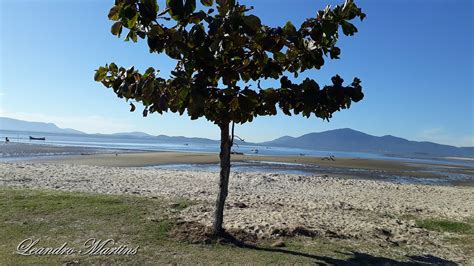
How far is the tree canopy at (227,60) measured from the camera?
5.60 m

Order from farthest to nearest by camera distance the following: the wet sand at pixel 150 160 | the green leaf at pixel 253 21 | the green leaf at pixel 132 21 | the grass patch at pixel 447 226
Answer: the wet sand at pixel 150 160
the grass patch at pixel 447 226
the green leaf at pixel 132 21
the green leaf at pixel 253 21

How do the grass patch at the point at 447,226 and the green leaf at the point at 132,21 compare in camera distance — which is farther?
the grass patch at the point at 447,226

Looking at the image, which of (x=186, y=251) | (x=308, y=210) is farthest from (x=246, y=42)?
(x=308, y=210)

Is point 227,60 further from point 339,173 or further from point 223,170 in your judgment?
point 339,173

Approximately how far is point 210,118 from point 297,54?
189 cm

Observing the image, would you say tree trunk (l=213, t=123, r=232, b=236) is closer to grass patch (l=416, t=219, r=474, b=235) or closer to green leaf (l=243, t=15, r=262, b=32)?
green leaf (l=243, t=15, r=262, b=32)

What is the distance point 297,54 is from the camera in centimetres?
700

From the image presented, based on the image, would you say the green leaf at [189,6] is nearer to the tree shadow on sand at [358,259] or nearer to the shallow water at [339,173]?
the tree shadow on sand at [358,259]

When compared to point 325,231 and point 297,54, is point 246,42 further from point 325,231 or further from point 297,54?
point 325,231
